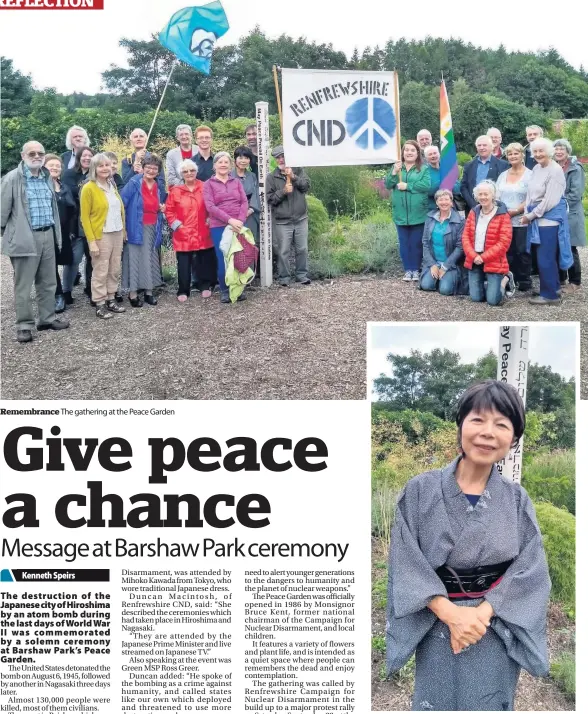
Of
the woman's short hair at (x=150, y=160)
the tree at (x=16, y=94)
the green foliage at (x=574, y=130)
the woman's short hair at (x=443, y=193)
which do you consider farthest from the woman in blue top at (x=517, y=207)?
the tree at (x=16, y=94)

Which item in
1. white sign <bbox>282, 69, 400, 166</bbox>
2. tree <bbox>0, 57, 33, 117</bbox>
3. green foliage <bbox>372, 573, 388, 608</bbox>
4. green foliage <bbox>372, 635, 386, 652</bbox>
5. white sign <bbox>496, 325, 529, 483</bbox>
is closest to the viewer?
white sign <bbox>496, 325, 529, 483</bbox>

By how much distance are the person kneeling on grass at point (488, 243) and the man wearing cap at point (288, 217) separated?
138 cm

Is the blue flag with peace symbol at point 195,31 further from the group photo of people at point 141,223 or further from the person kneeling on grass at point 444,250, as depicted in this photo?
the person kneeling on grass at point 444,250


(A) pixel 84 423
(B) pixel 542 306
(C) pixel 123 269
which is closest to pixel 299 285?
(C) pixel 123 269

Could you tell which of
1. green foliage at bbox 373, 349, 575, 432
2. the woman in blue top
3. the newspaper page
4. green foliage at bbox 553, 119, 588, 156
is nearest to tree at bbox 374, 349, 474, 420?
green foliage at bbox 373, 349, 575, 432

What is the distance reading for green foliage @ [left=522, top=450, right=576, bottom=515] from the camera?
15.5 feet

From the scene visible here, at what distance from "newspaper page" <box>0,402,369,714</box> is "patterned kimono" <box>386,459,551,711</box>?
0.68m

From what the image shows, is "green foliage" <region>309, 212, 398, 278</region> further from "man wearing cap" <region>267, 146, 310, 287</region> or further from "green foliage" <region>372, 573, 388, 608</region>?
"green foliage" <region>372, 573, 388, 608</region>

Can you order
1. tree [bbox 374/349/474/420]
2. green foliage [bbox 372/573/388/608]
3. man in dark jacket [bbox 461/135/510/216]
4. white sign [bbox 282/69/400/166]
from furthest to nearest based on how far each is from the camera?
1. man in dark jacket [bbox 461/135/510/216]
2. white sign [bbox 282/69/400/166]
3. green foliage [bbox 372/573/388/608]
4. tree [bbox 374/349/474/420]

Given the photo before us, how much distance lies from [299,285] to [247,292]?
17.7 inches

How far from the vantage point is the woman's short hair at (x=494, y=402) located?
329cm

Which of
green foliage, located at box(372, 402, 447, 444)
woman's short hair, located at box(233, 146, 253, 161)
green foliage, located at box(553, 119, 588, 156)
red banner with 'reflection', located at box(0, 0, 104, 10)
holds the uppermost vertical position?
red banner with 'reflection', located at box(0, 0, 104, 10)

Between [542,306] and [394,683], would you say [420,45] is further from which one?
[394,683]

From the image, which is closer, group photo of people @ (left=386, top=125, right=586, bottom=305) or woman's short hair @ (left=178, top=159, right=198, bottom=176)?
group photo of people @ (left=386, top=125, right=586, bottom=305)
